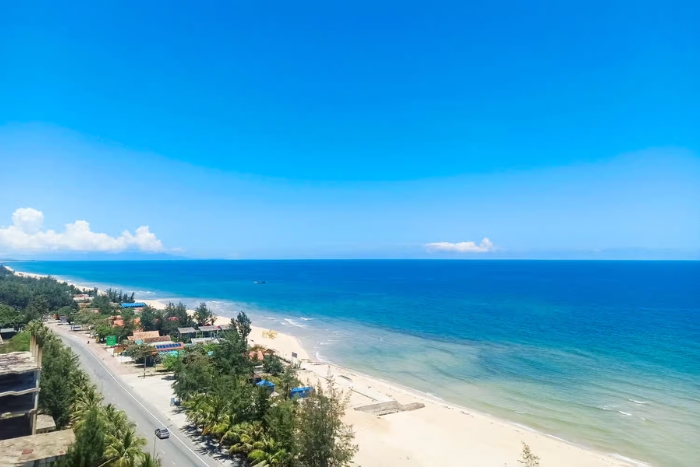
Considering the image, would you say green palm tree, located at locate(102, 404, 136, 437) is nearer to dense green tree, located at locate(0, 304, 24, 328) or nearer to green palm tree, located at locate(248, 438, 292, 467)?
green palm tree, located at locate(248, 438, 292, 467)

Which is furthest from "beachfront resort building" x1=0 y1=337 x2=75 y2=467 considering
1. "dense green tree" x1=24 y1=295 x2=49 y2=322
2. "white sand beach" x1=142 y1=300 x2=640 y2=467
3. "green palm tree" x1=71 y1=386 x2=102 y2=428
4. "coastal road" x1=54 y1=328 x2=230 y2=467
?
"dense green tree" x1=24 y1=295 x2=49 y2=322

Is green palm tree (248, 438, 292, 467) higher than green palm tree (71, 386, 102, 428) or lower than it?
lower

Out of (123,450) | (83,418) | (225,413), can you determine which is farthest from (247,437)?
(83,418)

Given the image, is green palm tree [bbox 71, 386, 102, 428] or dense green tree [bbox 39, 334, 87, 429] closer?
dense green tree [bbox 39, 334, 87, 429]

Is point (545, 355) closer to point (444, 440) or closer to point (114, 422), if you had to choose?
point (444, 440)

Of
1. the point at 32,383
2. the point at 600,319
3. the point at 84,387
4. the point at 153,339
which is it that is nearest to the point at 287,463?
the point at 32,383

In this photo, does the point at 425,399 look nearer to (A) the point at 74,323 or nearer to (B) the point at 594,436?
(B) the point at 594,436

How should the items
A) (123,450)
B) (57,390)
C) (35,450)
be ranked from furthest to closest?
(57,390) → (123,450) → (35,450)
